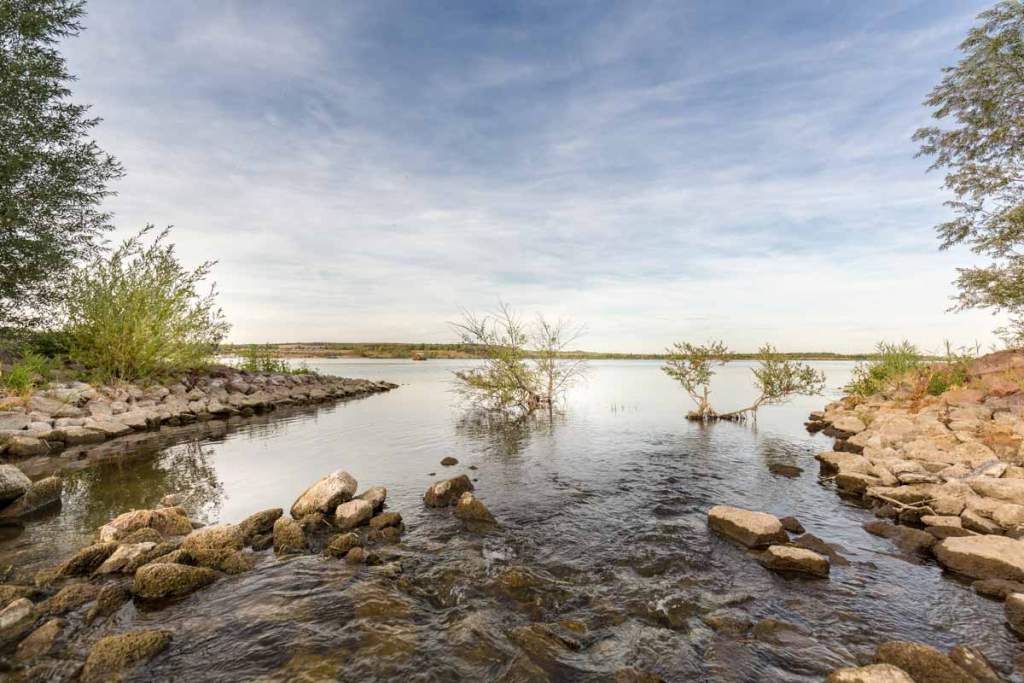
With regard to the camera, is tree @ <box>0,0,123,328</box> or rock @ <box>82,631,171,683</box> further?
tree @ <box>0,0,123,328</box>

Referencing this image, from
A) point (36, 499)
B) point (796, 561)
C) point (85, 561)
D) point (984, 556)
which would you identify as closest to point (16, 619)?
point (85, 561)

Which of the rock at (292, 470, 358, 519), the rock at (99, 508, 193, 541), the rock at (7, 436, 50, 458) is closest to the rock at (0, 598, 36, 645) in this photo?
the rock at (99, 508, 193, 541)

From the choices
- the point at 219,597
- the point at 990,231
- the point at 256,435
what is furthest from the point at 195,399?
the point at 990,231

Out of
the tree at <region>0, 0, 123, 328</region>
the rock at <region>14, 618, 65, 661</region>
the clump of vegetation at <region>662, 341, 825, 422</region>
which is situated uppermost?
the tree at <region>0, 0, 123, 328</region>

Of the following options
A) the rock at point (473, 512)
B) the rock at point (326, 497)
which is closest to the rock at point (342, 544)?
the rock at point (326, 497)

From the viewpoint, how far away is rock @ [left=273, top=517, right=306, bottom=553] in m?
7.72

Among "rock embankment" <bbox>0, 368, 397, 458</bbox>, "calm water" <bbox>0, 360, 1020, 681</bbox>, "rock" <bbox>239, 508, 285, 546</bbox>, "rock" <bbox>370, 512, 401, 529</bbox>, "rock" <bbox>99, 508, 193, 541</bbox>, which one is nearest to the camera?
"calm water" <bbox>0, 360, 1020, 681</bbox>

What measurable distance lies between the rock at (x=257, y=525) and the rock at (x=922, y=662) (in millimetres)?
9612

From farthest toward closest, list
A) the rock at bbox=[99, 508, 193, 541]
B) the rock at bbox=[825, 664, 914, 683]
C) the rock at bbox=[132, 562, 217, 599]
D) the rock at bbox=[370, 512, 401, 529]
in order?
the rock at bbox=[370, 512, 401, 529] → the rock at bbox=[99, 508, 193, 541] → the rock at bbox=[132, 562, 217, 599] → the rock at bbox=[825, 664, 914, 683]

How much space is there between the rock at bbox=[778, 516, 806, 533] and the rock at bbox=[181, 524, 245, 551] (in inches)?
415

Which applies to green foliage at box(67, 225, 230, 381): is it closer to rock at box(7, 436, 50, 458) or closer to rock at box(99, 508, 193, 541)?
rock at box(7, 436, 50, 458)

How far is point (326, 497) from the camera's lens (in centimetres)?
937

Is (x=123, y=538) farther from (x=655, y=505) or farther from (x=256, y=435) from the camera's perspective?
(x=256, y=435)

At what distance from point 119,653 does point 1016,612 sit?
428 inches
